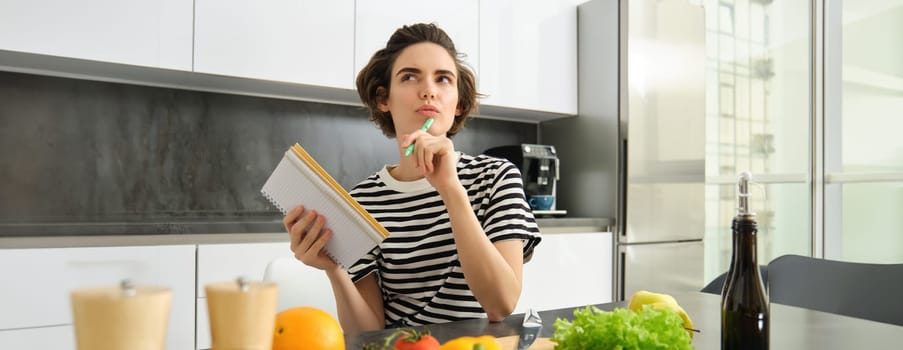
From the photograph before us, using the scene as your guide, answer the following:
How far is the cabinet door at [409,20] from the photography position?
244cm

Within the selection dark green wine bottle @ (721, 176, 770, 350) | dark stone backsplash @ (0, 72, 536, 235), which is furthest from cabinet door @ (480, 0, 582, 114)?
dark green wine bottle @ (721, 176, 770, 350)

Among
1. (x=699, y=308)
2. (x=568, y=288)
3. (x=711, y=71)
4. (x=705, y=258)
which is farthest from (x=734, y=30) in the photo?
(x=699, y=308)

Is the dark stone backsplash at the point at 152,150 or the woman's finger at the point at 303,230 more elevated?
the dark stone backsplash at the point at 152,150

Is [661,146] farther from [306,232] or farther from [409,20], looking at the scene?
[306,232]

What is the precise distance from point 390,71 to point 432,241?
0.38 m

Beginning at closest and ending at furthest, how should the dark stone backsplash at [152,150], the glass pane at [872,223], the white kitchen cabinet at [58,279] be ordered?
the white kitchen cabinet at [58,279] < the dark stone backsplash at [152,150] < the glass pane at [872,223]

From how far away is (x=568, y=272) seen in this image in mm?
2604

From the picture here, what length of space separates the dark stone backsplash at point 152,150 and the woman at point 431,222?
2.64 feet

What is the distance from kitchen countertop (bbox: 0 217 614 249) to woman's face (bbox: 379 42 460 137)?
2.73ft

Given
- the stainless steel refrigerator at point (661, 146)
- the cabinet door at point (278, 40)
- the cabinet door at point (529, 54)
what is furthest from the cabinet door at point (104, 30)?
the stainless steel refrigerator at point (661, 146)

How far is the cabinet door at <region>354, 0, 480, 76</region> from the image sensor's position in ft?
7.99

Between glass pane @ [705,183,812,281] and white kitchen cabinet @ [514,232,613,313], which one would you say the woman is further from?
glass pane @ [705,183,812,281]

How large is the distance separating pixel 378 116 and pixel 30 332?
1.08 metres

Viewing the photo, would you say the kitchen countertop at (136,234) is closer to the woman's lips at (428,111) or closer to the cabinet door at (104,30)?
the cabinet door at (104,30)
